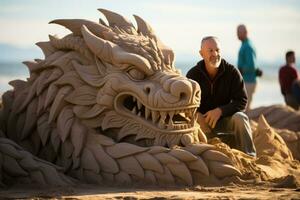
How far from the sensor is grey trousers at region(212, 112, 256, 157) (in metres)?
11.1

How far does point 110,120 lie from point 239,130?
1.62m

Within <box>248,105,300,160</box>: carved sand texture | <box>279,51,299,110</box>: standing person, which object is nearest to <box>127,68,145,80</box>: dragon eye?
<box>248,105,300,160</box>: carved sand texture

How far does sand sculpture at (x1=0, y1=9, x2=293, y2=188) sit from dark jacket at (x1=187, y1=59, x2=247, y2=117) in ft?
2.06

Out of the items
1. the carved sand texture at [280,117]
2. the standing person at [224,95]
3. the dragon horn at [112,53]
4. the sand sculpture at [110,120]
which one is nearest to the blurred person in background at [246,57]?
the carved sand texture at [280,117]

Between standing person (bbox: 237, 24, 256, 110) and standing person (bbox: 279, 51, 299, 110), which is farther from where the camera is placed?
standing person (bbox: 279, 51, 299, 110)

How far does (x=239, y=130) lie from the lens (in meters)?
11.1

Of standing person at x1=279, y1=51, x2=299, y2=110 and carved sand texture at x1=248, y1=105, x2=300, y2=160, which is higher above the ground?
standing person at x1=279, y1=51, x2=299, y2=110

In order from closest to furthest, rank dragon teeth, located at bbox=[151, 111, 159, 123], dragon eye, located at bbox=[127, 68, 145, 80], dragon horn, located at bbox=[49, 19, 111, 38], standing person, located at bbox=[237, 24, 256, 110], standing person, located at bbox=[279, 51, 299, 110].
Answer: dragon teeth, located at bbox=[151, 111, 159, 123], dragon eye, located at bbox=[127, 68, 145, 80], dragon horn, located at bbox=[49, 19, 111, 38], standing person, located at bbox=[237, 24, 256, 110], standing person, located at bbox=[279, 51, 299, 110]

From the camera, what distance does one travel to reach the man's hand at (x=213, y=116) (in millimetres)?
10867

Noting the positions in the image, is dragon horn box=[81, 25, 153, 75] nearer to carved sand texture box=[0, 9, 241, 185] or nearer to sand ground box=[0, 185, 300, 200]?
carved sand texture box=[0, 9, 241, 185]

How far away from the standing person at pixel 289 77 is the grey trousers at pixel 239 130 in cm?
865

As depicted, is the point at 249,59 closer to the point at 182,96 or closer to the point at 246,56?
the point at 246,56

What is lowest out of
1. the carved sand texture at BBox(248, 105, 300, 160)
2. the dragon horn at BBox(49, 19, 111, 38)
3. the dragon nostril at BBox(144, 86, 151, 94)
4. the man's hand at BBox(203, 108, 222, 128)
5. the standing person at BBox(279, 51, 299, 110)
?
the man's hand at BBox(203, 108, 222, 128)

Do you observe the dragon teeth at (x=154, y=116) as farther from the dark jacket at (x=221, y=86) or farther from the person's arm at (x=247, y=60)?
the person's arm at (x=247, y=60)
